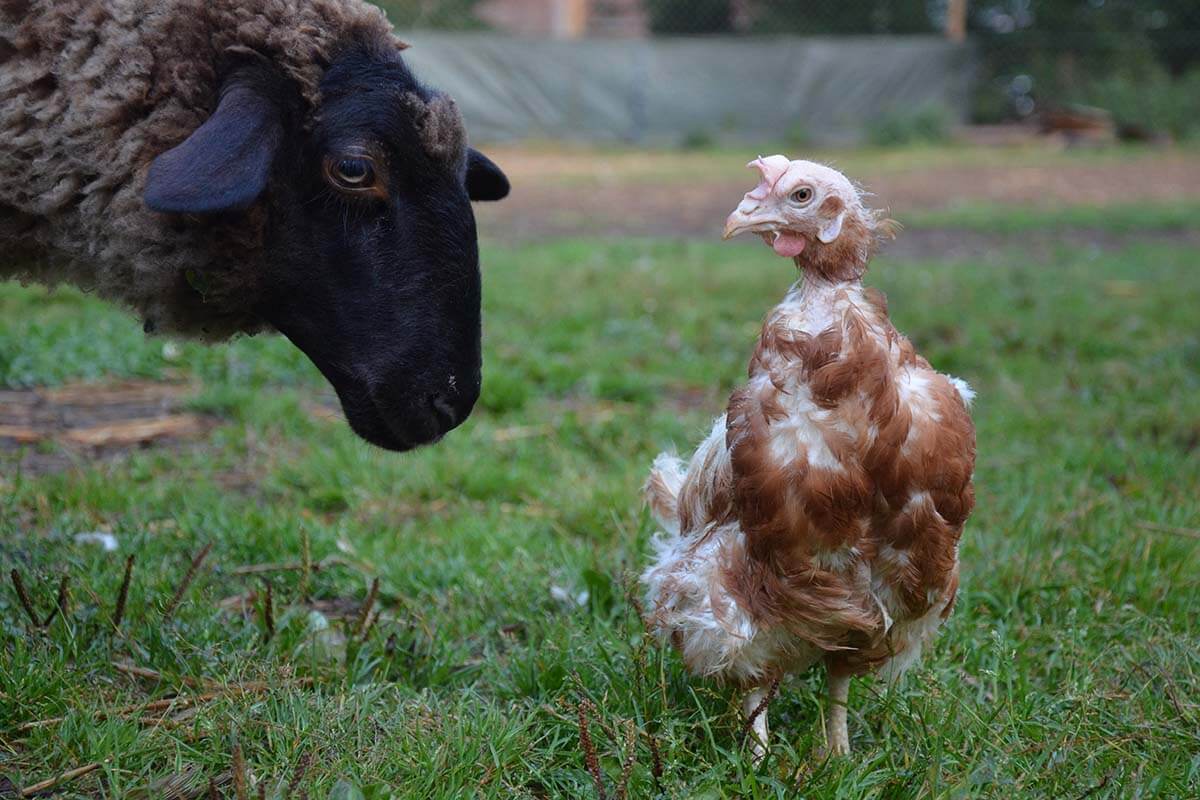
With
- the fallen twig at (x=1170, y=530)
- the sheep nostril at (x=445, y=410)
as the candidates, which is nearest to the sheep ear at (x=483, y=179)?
the sheep nostril at (x=445, y=410)

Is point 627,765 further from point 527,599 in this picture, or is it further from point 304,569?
point 304,569

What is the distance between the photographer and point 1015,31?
69.7 feet

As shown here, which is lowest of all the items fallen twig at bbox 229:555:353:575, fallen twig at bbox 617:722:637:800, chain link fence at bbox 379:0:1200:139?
chain link fence at bbox 379:0:1200:139

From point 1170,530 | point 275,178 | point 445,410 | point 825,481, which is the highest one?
point 275,178

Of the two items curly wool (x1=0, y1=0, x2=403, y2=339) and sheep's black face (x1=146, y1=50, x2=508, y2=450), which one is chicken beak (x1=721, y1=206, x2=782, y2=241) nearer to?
sheep's black face (x1=146, y1=50, x2=508, y2=450)

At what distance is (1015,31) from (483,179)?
20.3 m

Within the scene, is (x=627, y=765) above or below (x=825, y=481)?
below

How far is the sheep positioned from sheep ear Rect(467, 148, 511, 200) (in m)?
0.44

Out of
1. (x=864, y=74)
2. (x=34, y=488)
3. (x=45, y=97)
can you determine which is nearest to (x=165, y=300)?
(x=45, y=97)

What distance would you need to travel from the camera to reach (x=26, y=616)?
119 inches

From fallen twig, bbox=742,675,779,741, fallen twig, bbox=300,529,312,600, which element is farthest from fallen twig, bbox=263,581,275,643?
fallen twig, bbox=742,675,779,741

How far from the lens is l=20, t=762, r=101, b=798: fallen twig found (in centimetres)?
231

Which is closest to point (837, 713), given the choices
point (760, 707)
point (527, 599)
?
point (760, 707)

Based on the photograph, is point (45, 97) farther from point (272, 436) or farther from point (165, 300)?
point (272, 436)
